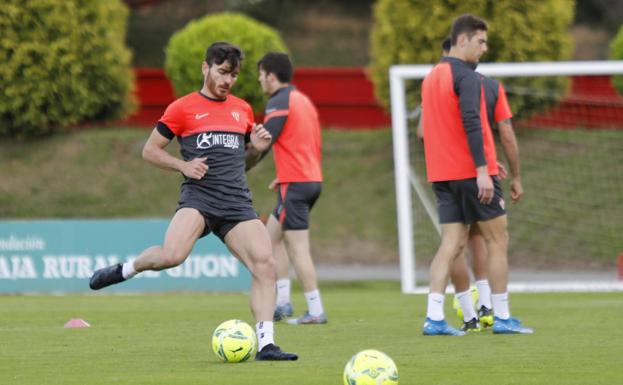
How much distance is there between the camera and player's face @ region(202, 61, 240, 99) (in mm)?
8531

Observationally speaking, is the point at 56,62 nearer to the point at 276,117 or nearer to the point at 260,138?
the point at 276,117

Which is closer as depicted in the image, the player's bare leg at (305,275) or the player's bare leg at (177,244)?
the player's bare leg at (177,244)

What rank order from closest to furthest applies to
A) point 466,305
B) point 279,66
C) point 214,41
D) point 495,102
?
1. point 495,102
2. point 466,305
3. point 279,66
4. point 214,41

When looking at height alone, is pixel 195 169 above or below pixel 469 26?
below

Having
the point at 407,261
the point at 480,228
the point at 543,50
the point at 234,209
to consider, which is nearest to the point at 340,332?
the point at 480,228

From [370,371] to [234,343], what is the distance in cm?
171

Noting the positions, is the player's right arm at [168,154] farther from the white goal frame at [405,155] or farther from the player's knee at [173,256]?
the white goal frame at [405,155]

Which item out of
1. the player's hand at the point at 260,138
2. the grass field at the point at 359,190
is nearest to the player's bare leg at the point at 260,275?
the player's hand at the point at 260,138

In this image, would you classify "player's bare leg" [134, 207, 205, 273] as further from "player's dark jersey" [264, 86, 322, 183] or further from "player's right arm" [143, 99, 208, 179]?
"player's dark jersey" [264, 86, 322, 183]

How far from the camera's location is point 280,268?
40.1 ft

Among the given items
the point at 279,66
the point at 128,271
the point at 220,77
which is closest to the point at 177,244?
the point at 128,271

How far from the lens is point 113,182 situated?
23453mm

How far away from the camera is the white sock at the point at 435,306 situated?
9766 mm

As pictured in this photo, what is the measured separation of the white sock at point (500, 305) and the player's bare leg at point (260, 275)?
215cm
